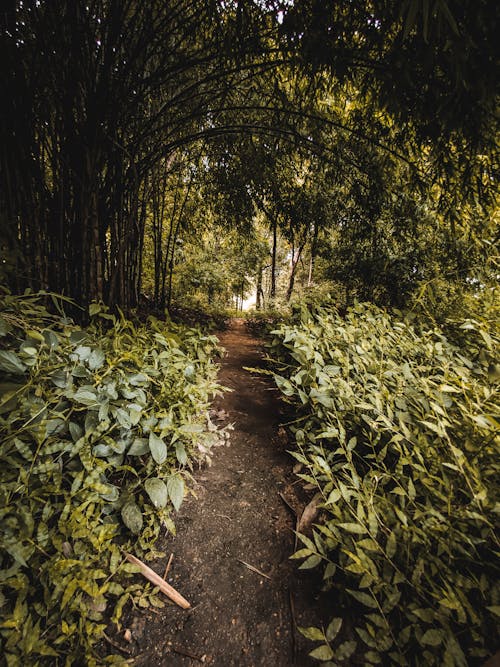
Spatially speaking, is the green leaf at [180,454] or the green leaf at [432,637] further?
the green leaf at [180,454]

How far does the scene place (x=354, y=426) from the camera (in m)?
1.42

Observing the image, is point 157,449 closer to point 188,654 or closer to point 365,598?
point 188,654

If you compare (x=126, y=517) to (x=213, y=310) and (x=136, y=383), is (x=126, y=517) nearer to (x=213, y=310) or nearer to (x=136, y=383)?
(x=136, y=383)

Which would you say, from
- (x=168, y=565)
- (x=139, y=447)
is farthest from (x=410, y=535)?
(x=139, y=447)

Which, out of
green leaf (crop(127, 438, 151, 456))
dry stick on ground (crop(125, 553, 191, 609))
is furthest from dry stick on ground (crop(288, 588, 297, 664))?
green leaf (crop(127, 438, 151, 456))

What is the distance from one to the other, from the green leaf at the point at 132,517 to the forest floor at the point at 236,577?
0.71 ft

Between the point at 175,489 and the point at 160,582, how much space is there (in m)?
0.31

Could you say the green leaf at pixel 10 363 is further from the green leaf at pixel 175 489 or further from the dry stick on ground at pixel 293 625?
the dry stick on ground at pixel 293 625

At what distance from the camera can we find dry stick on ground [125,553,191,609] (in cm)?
95

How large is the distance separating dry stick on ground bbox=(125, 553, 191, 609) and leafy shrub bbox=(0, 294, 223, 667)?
0.09 feet

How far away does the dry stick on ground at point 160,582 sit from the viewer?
0.95 m

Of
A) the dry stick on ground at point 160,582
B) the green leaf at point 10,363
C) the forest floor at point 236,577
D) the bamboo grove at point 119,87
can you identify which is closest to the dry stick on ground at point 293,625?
the forest floor at point 236,577

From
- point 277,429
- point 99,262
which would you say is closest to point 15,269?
point 99,262

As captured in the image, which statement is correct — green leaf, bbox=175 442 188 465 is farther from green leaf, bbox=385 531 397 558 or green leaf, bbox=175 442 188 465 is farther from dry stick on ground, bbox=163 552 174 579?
green leaf, bbox=385 531 397 558
